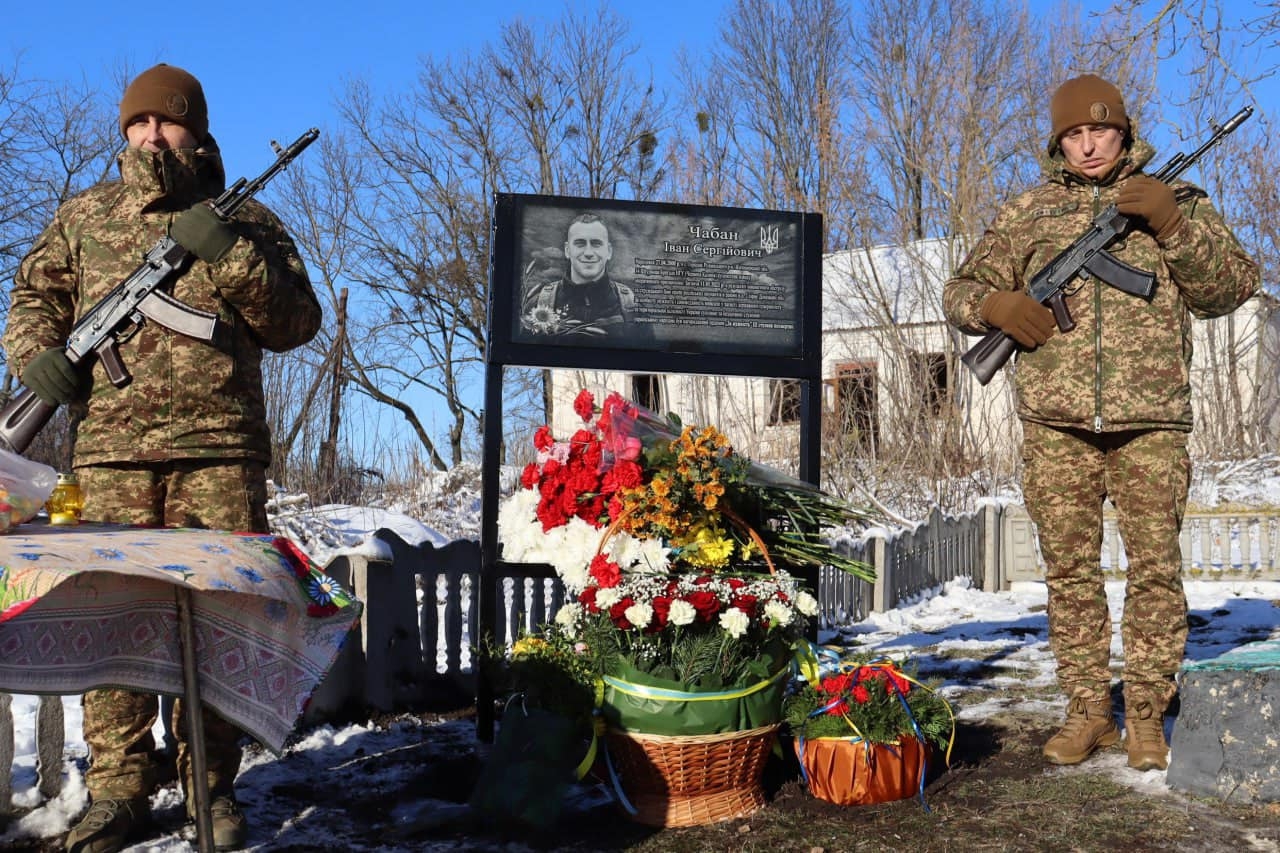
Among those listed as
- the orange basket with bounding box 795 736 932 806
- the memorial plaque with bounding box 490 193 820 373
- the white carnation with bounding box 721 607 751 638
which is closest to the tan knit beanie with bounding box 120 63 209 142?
the memorial plaque with bounding box 490 193 820 373

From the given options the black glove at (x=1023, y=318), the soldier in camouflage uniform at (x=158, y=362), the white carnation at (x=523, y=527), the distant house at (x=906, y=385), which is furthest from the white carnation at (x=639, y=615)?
the distant house at (x=906, y=385)

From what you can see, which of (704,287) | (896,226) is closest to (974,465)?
(896,226)

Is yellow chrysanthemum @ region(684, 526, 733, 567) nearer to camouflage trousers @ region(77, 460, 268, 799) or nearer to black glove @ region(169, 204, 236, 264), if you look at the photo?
camouflage trousers @ region(77, 460, 268, 799)

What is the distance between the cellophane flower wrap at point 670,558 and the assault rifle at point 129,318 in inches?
51.1

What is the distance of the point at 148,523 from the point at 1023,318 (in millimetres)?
3161

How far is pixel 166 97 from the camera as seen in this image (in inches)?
148

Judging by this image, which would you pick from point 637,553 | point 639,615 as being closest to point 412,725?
point 637,553

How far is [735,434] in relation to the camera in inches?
578

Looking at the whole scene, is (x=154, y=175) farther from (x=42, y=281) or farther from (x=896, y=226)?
(x=896, y=226)

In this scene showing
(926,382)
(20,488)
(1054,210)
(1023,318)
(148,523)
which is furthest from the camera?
(926,382)

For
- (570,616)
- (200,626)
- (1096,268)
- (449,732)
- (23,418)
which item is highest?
(1096,268)

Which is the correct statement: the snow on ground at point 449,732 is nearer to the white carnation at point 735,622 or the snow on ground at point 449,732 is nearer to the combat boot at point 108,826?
the combat boot at point 108,826

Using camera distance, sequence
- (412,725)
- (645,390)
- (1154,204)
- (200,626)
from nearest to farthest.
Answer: (200,626) → (1154,204) → (412,725) → (645,390)

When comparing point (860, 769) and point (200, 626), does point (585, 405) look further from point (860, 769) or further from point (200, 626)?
point (200, 626)
